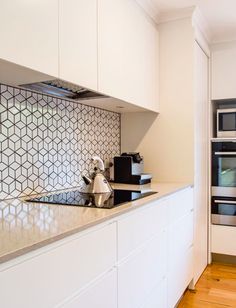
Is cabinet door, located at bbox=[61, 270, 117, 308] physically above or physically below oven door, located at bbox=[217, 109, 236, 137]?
below

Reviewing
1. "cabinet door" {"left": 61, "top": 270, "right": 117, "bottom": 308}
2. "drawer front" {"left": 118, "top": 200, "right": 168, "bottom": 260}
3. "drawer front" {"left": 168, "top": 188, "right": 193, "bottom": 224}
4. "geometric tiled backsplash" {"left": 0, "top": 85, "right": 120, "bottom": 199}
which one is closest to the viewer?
"cabinet door" {"left": 61, "top": 270, "right": 117, "bottom": 308}

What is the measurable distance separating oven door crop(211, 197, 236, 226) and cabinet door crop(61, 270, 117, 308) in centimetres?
202

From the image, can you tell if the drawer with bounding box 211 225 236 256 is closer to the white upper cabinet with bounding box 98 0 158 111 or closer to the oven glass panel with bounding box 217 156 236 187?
the oven glass panel with bounding box 217 156 236 187

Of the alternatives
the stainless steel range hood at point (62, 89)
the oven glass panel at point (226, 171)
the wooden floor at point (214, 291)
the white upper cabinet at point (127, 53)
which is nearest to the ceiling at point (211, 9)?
the white upper cabinet at point (127, 53)

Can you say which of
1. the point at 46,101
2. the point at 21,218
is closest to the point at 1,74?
the point at 46,101

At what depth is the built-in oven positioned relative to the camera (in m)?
3.12

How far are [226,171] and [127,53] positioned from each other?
1732 millimetres

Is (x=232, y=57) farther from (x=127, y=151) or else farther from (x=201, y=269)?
(x=201, y=269)

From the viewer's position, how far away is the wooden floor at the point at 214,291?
7.89ft

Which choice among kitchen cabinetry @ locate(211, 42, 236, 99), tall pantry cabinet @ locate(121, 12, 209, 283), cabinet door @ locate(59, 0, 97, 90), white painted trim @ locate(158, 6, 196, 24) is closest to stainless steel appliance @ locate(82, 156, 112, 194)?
cabinet door @ locate(59, 0, 97, 90)

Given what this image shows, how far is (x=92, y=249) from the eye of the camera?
1.26 meters

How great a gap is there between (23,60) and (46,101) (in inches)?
26.8

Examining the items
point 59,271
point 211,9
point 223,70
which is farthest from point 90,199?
point 223,70

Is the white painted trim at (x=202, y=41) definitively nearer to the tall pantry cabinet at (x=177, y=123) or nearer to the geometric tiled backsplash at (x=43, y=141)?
the tall pantry cabinet at (x=177, y=123)
